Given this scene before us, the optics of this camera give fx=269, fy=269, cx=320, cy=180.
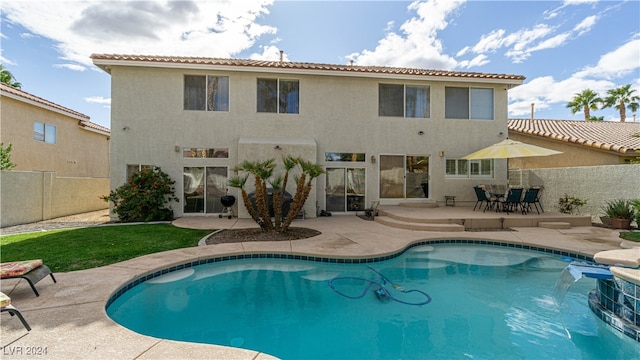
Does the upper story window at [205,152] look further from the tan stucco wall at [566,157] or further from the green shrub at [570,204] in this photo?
the tan stucco wall at [566,157]

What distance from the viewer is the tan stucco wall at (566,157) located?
49.5 ft

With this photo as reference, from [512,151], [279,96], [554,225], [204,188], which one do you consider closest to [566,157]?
[512,151]

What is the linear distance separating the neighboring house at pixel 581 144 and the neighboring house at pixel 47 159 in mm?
26562

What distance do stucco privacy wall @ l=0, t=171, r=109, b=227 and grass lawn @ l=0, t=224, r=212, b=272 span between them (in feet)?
11.1

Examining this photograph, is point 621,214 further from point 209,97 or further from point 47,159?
point 47,159

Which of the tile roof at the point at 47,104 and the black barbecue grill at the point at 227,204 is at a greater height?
the tile roof at the point at 47,104

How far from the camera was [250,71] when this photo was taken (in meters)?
13.6

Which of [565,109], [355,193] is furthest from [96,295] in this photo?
[565,109]

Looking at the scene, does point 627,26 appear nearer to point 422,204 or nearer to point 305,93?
point 422,204

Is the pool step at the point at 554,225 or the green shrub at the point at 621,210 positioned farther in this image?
the pool step at the point at 554,225

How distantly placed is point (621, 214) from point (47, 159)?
30652mm

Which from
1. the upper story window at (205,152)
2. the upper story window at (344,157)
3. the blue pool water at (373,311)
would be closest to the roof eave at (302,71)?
the upper story window at (205,152)

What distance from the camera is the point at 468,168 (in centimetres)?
1541

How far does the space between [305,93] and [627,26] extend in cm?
1498
